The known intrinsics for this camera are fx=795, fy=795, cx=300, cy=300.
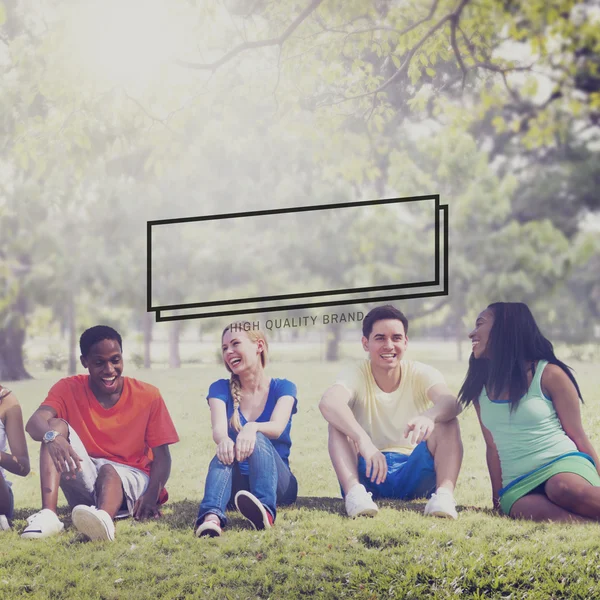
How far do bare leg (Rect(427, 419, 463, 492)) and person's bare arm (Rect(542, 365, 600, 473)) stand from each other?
0.61 meters

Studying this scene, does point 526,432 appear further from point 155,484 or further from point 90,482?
point 90,482

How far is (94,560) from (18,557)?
45cm

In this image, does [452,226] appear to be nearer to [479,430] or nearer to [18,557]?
[479,430]

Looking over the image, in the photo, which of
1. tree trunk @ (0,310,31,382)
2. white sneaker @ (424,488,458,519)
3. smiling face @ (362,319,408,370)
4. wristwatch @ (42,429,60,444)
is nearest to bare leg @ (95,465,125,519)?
wristwatch @ (42,429,60,444)

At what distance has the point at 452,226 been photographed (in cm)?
494

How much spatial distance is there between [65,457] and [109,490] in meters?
0.32

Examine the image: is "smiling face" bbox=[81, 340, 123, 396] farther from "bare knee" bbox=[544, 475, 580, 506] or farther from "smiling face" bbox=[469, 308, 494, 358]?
"bare knee" bbox=[544, 475, 580, 506]

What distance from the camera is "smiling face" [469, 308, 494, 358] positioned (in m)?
4.81

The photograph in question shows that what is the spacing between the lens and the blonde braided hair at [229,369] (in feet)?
15.1

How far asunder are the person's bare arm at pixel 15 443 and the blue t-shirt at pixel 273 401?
1.17 meters

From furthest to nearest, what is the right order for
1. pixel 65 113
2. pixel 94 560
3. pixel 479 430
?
pixel 65 113, pixel 479 430, pixel 94 560

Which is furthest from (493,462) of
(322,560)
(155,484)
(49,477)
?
(49,477)

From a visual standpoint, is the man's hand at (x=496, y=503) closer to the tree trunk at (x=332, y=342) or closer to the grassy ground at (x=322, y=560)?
the grassy ground at (x=322, y=560)

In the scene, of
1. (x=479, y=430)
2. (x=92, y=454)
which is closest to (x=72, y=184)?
(x=92, y=454)
